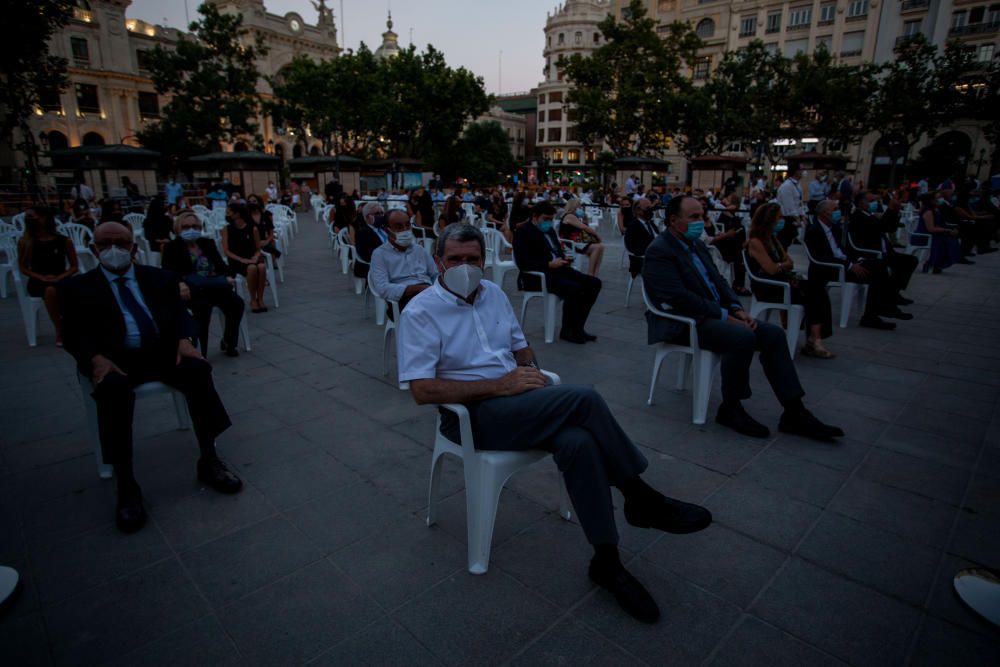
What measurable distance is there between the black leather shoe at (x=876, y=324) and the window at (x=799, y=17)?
46726 millimetres

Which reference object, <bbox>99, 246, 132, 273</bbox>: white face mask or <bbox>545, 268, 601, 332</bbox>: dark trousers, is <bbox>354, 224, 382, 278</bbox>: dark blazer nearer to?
<bbox>545, 268, 601, 332</bbox>: dark trousers

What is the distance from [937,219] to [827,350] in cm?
712

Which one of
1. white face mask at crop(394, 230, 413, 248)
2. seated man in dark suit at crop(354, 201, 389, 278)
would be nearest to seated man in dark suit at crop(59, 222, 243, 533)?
white face mask at crop(394, 230, 413, 248)

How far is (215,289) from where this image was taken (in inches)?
199

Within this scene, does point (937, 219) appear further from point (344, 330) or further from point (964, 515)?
point (344, 330)

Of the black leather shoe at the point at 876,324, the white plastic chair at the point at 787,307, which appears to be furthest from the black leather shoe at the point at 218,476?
the black leather shoe at the point at 876,324

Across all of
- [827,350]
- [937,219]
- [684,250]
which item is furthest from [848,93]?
[684,250]

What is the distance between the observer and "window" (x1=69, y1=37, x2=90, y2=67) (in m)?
36.6

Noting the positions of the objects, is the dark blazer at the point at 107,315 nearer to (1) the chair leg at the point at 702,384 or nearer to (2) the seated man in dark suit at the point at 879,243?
(1) the chair leg at the point at 702,384

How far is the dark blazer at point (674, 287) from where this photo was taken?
3557 mm

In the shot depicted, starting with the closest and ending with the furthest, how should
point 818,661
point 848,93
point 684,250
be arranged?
1. point 818,661
2. point 684,250
3. point 848,93

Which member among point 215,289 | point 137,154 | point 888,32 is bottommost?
point 215,289

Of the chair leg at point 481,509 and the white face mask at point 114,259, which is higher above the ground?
the white face mask at point 114,259

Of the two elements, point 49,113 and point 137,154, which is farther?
point 49,113
